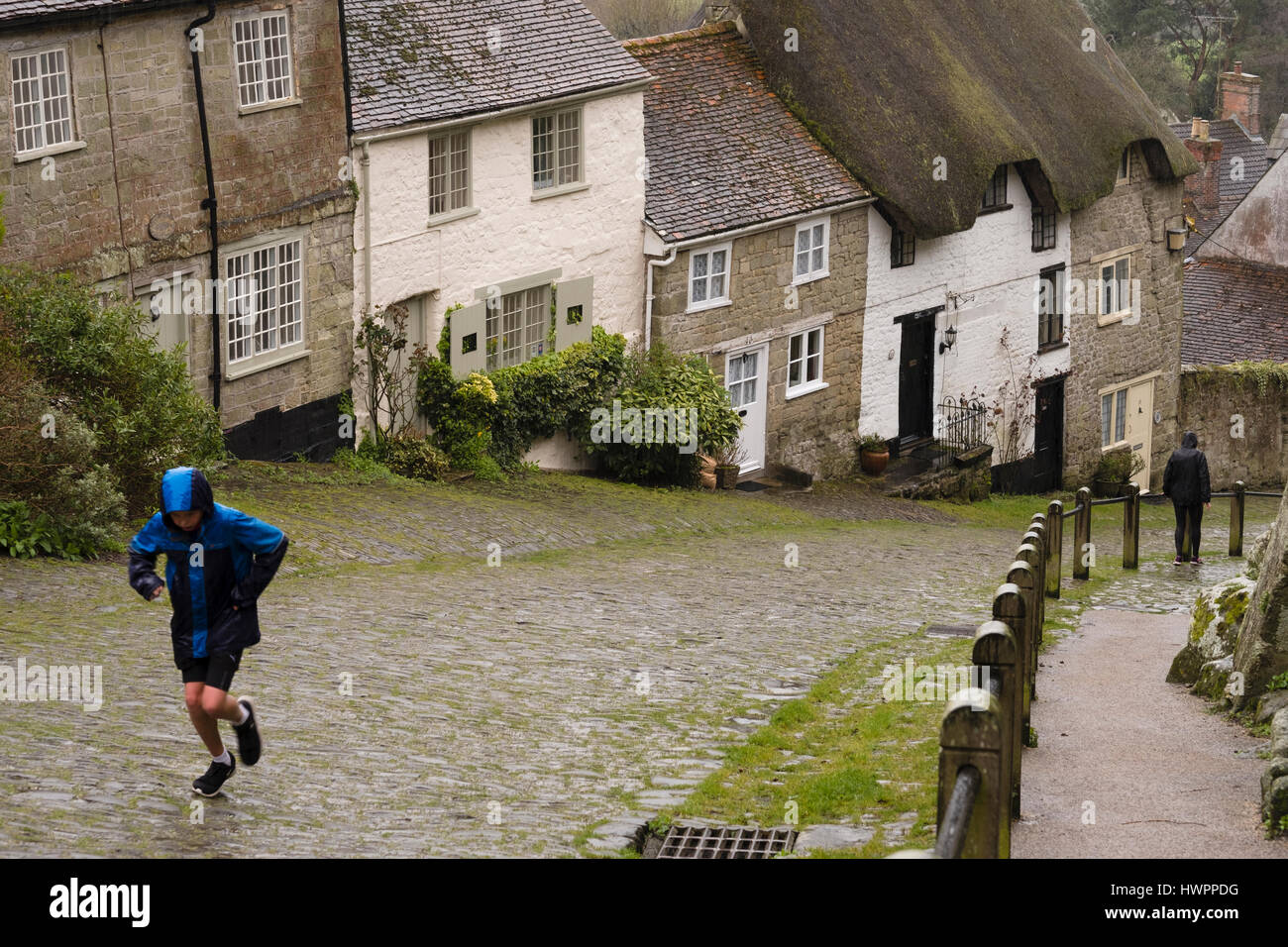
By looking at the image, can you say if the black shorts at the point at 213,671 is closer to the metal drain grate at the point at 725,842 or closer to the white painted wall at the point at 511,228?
the metal drain grate at the point at 725,842

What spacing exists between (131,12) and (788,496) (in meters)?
12.4

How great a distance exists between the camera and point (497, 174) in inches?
918

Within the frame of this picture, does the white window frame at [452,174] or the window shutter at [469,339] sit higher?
the white window frame at [452,174]

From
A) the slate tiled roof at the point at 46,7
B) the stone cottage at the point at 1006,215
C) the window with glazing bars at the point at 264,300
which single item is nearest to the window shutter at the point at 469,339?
the window with glazing bars at the point at 264,300

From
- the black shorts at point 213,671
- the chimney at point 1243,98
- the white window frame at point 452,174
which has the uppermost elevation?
the chimney at point 1243,98

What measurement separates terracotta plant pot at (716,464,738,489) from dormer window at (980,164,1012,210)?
8440mm

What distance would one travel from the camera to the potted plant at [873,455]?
28891 millimetres

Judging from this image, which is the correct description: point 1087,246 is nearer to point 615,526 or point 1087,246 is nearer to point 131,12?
point 615,526

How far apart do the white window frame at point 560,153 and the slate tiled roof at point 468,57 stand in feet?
1.69

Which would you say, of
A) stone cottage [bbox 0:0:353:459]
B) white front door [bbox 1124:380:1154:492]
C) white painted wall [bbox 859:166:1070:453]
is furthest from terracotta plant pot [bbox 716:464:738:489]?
white front door [bbox 1124:380:1154:492]

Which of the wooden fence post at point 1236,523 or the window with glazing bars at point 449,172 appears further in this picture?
the window with glazing bars at point 449,172

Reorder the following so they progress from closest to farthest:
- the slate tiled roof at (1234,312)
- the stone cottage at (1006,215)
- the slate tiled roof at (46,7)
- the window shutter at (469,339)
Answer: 1. the slate tiled roof at (46,7)
2. the window shutter at (469,339)
3. the stone cottage at (1006,215)
4. the slate tiled roof at (1234,312)

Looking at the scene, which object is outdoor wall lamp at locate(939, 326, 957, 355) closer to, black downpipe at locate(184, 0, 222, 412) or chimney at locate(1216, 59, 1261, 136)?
black downpipe at locate(184, 0, 222, 412)

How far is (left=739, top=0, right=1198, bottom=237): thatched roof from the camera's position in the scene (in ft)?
92.8
